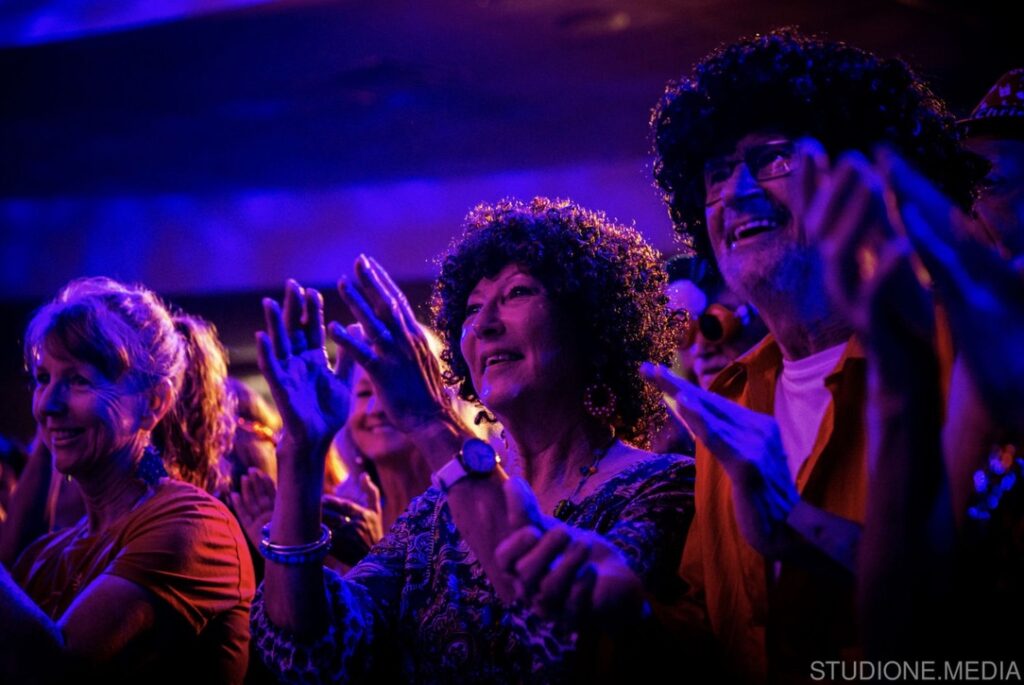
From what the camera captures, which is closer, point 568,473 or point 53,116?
point 568,473

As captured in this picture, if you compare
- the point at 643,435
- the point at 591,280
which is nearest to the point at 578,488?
the point at 643,435

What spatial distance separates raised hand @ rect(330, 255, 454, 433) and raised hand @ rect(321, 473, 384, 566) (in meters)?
1.18

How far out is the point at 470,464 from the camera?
4.88ft

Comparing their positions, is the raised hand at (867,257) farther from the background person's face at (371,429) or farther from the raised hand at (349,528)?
the background person's face at (371,429)

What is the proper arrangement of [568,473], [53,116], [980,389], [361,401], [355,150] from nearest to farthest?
[980,389], [568,473], [361,401], [53,116], [355,150]

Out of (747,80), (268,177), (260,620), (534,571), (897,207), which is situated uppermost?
(268,177)

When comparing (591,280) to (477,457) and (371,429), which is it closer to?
(477,457)

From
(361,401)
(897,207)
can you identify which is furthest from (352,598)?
(361,401)

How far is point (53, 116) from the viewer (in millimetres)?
5336

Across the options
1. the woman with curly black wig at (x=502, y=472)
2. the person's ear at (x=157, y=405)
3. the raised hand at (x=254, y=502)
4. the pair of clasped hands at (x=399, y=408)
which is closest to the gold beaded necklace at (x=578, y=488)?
the woman with curly black wig at (x=502, y=472)

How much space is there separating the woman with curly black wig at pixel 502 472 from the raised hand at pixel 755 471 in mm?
232

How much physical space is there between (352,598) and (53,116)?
465cm

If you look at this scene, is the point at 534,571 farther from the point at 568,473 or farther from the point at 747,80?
the point at 747,80

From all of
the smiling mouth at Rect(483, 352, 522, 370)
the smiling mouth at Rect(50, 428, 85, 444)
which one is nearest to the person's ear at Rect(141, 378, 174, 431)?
the smiling mouth at Rect(50, 428, 85, 444)
